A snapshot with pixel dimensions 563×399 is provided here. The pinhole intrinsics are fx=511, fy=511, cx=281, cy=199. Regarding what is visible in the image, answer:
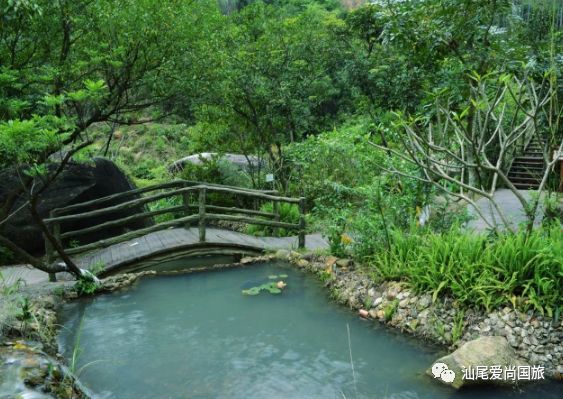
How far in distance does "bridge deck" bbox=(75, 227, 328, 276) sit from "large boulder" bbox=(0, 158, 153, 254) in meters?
1.10

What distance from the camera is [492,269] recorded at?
5.83 metres

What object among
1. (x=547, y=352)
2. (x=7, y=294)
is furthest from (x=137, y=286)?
(x=547, y=352)

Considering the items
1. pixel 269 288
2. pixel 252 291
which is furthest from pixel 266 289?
pixel 252 291

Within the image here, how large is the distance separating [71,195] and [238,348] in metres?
5.22

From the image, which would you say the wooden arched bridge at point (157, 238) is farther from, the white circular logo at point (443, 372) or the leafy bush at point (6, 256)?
the white circular logo at point (443, 372)

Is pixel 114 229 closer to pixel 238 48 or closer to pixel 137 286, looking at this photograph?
pixel 137 286

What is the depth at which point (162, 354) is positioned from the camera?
5672 mm

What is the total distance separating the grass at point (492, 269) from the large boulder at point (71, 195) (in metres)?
5.93

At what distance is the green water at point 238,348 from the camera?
16.1 ft

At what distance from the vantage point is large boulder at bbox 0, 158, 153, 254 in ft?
28.8

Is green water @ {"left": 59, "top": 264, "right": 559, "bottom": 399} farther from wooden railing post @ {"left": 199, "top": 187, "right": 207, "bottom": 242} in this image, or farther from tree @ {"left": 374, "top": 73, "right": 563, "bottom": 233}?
tree @ {"left": 374, "top": 73, "right": 563, "bottom": 233}

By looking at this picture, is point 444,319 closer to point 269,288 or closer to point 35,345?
point 269,288

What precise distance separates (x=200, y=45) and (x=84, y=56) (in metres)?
1.84

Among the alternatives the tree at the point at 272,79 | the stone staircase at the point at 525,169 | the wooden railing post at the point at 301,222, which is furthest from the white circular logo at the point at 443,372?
the stone staircase at the point at 525,169
